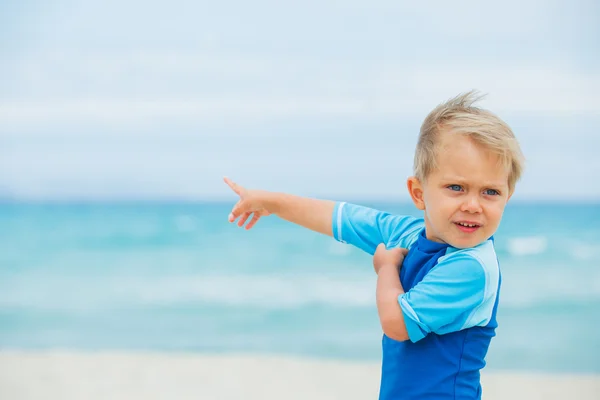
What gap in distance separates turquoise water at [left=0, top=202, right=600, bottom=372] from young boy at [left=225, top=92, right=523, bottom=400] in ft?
14.5

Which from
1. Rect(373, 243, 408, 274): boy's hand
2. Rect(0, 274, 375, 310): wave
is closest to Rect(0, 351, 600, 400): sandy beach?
Rect(373, 243, 408, 274): boy's hand

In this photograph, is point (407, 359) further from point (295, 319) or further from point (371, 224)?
point (295, 319)

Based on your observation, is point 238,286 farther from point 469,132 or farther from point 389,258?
point 469,132

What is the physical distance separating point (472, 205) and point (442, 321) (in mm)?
256

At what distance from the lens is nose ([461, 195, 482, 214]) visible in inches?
69.1

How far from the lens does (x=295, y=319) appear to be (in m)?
7.96

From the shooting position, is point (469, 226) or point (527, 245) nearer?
point (469, 226)

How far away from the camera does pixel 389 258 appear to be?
1.93 m

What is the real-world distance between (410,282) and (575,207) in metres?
14.2

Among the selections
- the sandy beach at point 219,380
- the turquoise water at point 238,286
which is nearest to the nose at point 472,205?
the sandy beach at point 219,380

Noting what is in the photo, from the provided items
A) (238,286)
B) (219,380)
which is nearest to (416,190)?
(219,380)

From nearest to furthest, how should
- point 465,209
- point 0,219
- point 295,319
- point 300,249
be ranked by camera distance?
1. point 465,209
2. point 295,319
3. point 300,249
4. point 0,219

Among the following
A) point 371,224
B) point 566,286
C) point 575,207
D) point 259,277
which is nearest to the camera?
point 371,224

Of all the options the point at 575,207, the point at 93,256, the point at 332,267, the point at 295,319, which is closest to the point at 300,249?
the point at 332,267
